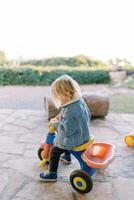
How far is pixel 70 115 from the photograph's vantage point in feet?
7.98

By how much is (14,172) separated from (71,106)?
916 mm

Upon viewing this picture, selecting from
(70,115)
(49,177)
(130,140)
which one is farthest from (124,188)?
(130,140)

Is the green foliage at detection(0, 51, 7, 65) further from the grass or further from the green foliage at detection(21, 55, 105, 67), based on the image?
the grass

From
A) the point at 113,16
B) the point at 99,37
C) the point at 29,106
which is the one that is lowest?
the point at 29,106

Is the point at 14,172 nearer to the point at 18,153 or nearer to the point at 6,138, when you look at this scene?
the point at 18,153

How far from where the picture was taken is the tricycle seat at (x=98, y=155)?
2.43 m

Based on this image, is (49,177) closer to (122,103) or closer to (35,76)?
(122,103)

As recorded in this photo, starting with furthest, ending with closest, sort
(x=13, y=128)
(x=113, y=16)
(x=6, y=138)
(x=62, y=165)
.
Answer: (x=113, y=16) < (x=13, y=128) < (x=6, y=138) < (x=62, y=165)

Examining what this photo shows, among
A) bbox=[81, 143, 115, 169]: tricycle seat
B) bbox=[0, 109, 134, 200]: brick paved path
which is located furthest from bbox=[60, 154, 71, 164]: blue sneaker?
bbox=[81, 143, 115, 169]: tricycle seat

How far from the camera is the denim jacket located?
244cm

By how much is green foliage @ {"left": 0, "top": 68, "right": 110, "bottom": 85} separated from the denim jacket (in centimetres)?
757

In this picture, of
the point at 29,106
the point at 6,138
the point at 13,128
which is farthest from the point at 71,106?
the point at 29,106

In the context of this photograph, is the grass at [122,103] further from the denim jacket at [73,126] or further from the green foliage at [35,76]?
the denim jacket at [73,126]

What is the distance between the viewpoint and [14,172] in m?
2.76
